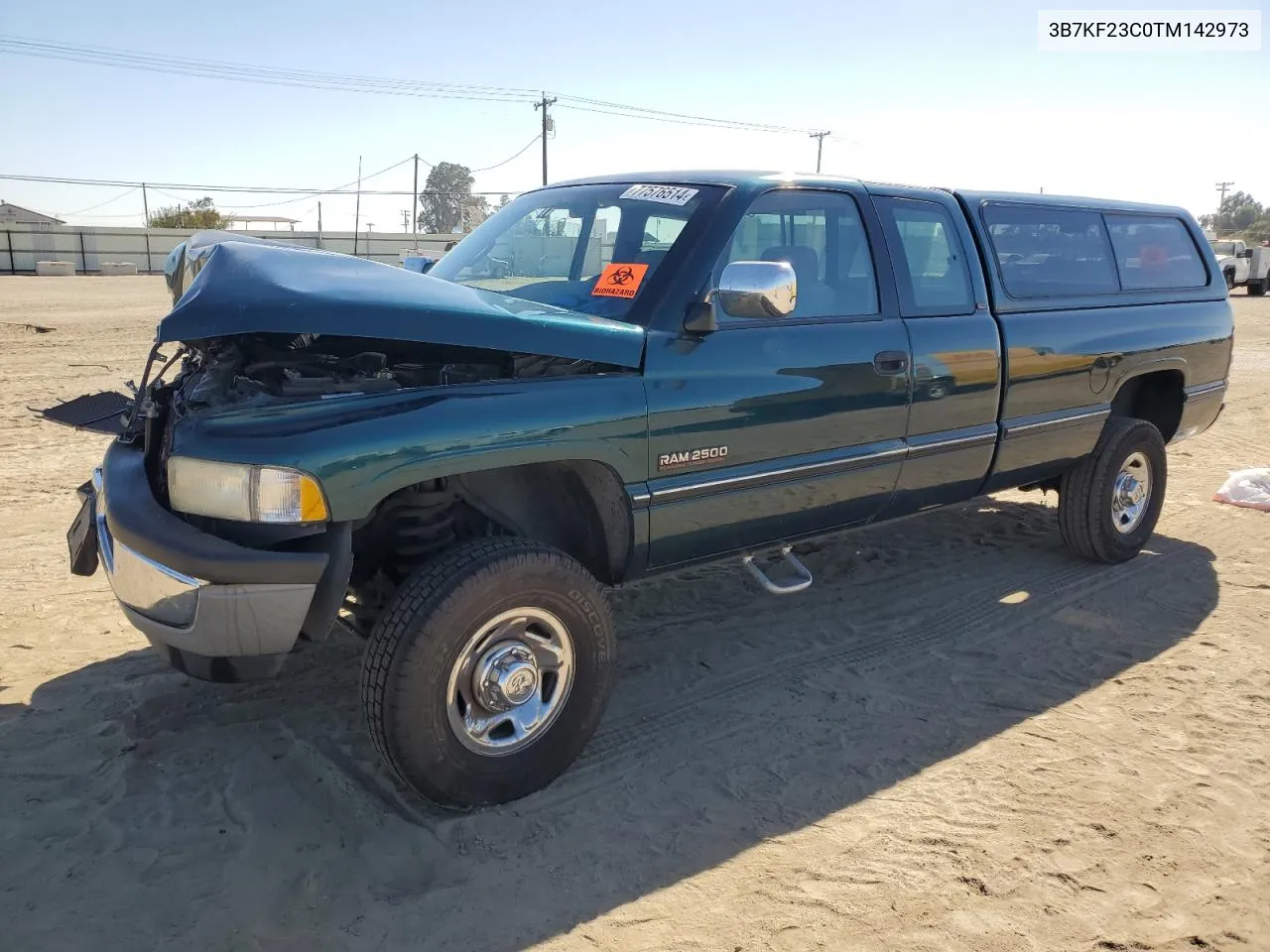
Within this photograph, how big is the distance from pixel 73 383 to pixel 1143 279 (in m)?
9.18

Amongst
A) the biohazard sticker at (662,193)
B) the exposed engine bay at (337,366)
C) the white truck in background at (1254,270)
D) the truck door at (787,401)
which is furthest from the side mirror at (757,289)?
the white truck in background at (1254,270)

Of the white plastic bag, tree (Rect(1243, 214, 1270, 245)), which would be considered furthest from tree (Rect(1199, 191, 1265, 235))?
the white plastic bag

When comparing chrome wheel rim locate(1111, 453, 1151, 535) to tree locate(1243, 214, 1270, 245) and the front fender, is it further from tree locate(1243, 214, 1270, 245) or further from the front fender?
tree locate(1243, 214, 1270, 245)

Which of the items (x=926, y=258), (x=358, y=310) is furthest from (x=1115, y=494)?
(x=358, y=310)

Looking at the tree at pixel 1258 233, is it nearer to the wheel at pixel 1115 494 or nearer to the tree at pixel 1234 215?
the tree at pixel 1234 215

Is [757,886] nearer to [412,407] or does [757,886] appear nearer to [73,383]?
[412,407]

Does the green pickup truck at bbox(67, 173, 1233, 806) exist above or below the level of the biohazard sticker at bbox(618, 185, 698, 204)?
below

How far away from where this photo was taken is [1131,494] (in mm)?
5371

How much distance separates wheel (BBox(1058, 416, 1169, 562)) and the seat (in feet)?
7.24

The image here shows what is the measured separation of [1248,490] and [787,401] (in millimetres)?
4858

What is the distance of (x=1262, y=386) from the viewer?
11.8m

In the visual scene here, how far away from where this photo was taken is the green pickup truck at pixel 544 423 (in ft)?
8.58

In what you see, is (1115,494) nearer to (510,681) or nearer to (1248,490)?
(1248,490)

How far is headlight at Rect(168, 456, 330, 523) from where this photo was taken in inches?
101
